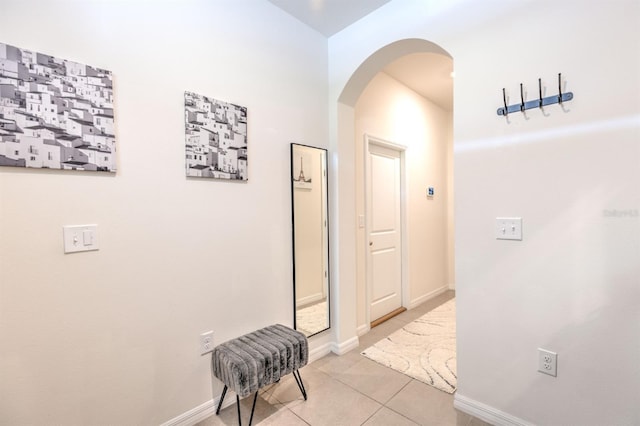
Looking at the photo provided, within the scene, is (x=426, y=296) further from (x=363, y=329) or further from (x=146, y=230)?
(x=146, y=230)

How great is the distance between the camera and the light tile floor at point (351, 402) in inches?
67.1

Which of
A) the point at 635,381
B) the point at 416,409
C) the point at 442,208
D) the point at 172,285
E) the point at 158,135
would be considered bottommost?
the point at 416,409

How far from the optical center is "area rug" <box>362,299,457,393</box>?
6.98ft

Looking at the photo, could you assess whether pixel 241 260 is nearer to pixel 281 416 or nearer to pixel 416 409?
pixel 281 416

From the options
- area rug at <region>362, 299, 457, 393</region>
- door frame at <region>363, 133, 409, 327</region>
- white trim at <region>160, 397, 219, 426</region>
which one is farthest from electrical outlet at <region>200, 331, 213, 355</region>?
door frame at <region>363, 133, 409, 327</region>

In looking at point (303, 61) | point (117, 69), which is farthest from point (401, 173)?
point (117, 69)

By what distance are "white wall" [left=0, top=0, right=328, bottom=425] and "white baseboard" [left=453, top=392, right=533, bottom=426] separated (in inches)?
48.7

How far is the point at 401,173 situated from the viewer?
355 centimetres

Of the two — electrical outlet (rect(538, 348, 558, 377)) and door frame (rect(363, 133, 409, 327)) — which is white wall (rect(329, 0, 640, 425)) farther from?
door frame (rect(363, 133, 409, 327))

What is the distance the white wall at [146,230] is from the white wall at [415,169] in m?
0.97

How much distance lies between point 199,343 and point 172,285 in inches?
15.6

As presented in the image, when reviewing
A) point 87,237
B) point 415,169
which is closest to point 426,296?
point 415,169

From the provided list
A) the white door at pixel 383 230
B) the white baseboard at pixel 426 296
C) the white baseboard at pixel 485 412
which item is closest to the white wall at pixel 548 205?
the white baseboard at pixel 485 412

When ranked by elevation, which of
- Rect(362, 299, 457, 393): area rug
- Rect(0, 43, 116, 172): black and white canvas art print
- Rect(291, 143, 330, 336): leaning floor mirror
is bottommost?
Rect(362, 299, 457, 393): area rug
